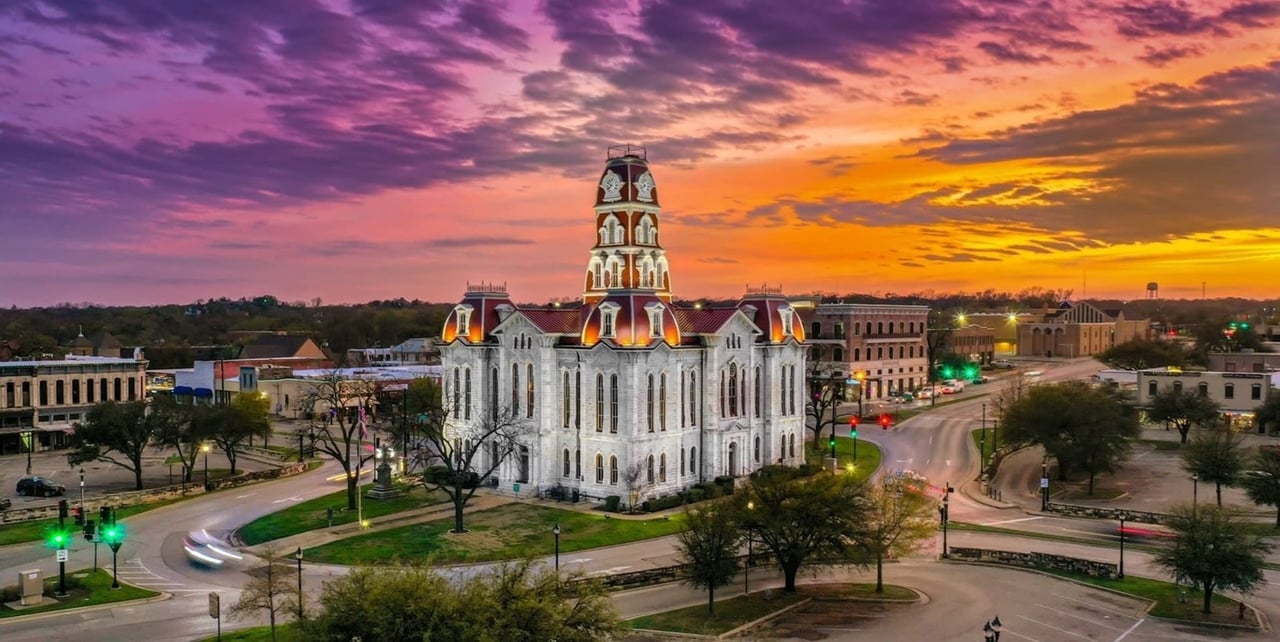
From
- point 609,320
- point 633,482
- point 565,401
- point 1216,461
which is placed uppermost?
point 609,320

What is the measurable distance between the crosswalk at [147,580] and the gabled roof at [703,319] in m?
37.1

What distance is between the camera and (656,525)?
5669cm

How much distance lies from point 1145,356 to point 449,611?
12416 centimetres

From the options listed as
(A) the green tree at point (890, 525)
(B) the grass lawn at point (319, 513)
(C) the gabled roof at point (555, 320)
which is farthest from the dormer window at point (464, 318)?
(A) the green tree at point (890, 525)

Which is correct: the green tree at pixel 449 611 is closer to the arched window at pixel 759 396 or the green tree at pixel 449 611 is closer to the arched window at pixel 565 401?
the arched window at pixel 565 401

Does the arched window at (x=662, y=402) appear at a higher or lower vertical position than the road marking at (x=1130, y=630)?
higher

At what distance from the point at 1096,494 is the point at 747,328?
28.1 meters

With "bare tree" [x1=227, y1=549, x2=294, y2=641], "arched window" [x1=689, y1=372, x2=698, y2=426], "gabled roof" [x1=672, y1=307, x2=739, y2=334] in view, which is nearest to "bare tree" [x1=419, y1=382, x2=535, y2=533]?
"arched window" [x1=689, y1=372, x2=698, y2=426]

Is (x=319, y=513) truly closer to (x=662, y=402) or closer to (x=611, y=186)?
(x=662, y=402)

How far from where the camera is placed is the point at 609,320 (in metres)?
64.0

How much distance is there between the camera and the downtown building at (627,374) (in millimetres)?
63781

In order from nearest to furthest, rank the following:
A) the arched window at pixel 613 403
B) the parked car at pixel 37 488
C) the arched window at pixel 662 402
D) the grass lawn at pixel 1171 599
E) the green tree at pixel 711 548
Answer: the grass lawn at pixel 1171 599 → the green tree at pixel 711 548 → the arched window at pixel 613 403 → the arched window at pixel 662 402 → the parked car at pixel 37 488

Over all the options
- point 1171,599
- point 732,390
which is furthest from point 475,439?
point 1171,599

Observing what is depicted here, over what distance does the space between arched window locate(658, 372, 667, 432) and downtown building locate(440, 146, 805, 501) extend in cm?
10
